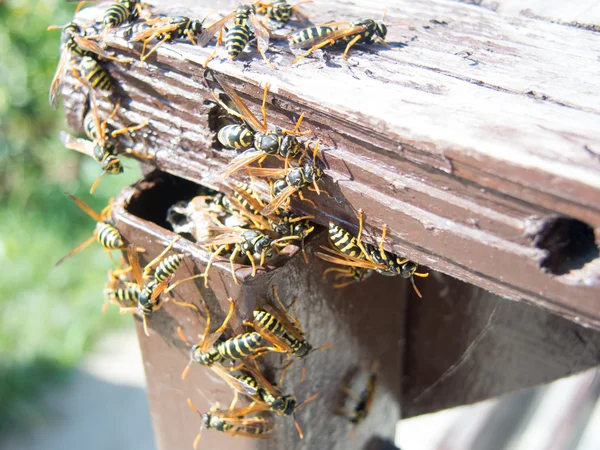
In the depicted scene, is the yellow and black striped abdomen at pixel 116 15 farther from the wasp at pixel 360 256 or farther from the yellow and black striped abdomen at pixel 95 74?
the wasp at pixel 360 256

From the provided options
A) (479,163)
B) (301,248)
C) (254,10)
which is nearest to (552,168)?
(479,163)

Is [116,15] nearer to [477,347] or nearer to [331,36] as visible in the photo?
[331,36]

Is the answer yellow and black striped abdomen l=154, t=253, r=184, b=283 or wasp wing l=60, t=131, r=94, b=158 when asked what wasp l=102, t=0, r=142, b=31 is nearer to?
wasp wing l=60, t=131, r=94, b=158

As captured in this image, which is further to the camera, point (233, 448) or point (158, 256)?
point (233, 448)

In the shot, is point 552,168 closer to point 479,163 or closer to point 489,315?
point 479,163

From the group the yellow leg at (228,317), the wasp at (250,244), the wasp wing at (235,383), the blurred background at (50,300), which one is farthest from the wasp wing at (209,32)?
the blurred background at (50,300)

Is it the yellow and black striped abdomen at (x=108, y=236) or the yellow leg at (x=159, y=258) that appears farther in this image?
the yellow and black striped abdomen at (x=108, y=236)

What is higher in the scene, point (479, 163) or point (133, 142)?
point (479, 163)
